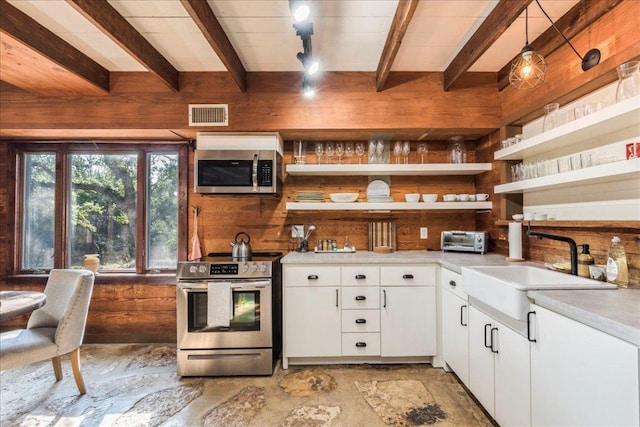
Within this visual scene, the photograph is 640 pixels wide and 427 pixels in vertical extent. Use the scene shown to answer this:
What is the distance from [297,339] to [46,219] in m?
2.87

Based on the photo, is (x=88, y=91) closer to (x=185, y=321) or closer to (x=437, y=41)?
(x=185, y=321)

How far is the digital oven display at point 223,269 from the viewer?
8.01ft

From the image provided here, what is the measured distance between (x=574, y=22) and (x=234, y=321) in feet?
10.2

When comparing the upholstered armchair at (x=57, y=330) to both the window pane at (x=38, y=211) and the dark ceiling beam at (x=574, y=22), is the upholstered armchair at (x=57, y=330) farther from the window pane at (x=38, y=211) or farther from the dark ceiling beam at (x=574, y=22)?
the dark ceiling beam at (x=574, y=22)

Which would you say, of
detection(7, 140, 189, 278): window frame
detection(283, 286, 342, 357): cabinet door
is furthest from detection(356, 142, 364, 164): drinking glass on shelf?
detection(7, 140, 189, 278): window frame

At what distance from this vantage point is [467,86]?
2703mm

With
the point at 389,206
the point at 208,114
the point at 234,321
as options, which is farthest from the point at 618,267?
the point at 208,114

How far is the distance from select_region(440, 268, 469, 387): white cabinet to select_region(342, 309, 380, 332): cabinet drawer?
53 centimetres

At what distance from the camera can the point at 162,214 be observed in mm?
3168

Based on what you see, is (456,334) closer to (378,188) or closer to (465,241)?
(465,241)

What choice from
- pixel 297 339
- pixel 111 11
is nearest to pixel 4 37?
pixel 111 11

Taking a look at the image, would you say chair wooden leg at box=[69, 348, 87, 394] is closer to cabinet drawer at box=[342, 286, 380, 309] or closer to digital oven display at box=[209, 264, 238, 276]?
digital oven display at box=[209, 264, 238, 276]

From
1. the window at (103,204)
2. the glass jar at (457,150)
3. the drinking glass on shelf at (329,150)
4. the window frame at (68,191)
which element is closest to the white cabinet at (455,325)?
the glass jar at (457,150)

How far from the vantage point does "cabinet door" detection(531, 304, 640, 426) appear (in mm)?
981
